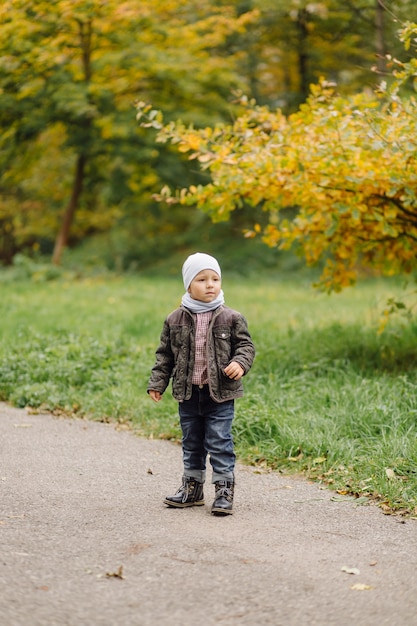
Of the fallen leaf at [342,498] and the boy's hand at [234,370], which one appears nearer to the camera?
the boy's hand at [234,370]

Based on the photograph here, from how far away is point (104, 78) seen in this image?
737 inches

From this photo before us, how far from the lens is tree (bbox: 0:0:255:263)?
16.3 metres

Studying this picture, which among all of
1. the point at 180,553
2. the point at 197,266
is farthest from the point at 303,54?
the point at 180,553

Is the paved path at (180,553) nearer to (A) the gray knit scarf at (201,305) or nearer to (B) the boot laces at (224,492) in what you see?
(B) the boot laces at (224,492)

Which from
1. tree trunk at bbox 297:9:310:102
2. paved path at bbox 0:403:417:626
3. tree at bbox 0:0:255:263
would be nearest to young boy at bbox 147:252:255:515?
paved path at bbox 0:403:417:626

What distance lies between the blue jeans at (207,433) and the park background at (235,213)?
805 mm

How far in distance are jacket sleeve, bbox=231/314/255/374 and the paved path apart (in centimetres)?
84

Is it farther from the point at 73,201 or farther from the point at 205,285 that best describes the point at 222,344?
the point at 73,201

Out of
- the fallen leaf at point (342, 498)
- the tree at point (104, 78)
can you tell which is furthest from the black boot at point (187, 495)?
the tree at point (104, 78)

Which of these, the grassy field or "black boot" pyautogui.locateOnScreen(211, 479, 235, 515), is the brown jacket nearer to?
"black boot" pyautogui.locateOnScreen(211, 479, 235, 515)

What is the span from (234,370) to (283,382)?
2.74 meters

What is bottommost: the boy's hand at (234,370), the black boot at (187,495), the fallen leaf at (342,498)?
the fallen leaf at (342,498)

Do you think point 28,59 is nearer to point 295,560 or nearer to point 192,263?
point 192,263

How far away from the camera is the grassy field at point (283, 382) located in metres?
5.15
